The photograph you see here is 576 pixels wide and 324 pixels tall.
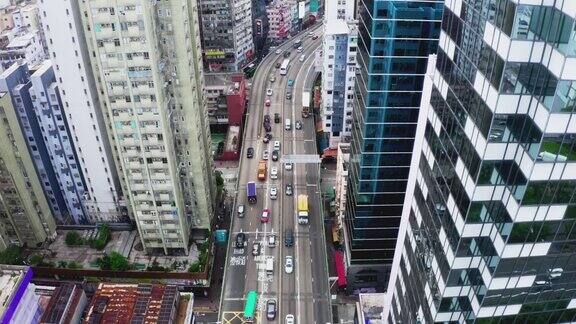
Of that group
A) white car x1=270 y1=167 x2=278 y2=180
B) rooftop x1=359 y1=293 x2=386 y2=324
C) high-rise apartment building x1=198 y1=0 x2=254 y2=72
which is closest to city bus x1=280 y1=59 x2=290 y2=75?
high-rise apartment building x1=198 y1=0 x2=254 y2=72

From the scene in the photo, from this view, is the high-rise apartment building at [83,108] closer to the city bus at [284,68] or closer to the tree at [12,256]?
the tree at [12,256]

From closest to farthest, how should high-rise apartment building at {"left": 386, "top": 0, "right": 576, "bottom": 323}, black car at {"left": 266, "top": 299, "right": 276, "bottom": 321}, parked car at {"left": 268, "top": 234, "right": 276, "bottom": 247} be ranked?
1. high-rise apartment building at {"left": 386, "top": 0, "right": 576, "bottom": 323}
2. black car at {"left": 266, "top": 299, "right": 276, "bottom": 321}
3. parked car at {"left": 268, "top": 234, "right": 276, "bottom": 247}

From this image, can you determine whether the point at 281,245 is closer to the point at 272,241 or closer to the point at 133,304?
the point at 272,241

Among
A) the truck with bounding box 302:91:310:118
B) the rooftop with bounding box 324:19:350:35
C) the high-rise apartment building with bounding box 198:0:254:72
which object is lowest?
the truck with bounding box 302:91:310:118

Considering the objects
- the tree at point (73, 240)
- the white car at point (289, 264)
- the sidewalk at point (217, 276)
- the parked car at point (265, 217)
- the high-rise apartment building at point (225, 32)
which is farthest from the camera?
the high-rise apartment building at point (225, 32)

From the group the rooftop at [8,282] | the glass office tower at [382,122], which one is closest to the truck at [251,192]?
the glass office tower at [382,122]

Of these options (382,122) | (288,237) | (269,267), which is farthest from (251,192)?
(382,122)

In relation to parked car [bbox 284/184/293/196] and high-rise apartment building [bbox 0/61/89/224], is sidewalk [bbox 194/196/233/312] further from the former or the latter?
high-rise apartment building [bbox 0/61/89/224]

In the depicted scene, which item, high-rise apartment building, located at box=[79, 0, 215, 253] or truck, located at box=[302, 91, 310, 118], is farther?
truck, located at box=[302, 91, 310, 118]
